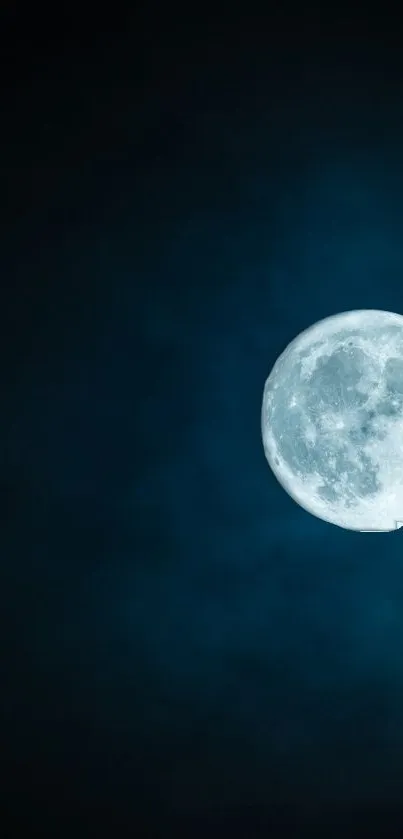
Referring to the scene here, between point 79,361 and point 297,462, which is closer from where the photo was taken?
point 297,462

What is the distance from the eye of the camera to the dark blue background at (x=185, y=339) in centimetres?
374

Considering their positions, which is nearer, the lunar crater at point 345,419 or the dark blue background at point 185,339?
the lunar crater at point 345,419

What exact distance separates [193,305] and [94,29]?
124 cm

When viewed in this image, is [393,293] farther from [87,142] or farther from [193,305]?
[87,142]

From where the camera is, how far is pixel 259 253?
12.3ft

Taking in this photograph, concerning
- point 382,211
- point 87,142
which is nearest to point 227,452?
point 382,211

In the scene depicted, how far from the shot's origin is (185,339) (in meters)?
3.76

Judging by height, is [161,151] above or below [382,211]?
above

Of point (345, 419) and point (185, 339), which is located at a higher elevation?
point (185, 339)

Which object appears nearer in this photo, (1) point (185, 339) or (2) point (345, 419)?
(2) point (345, 419)

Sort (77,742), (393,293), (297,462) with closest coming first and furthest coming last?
(297,462), (393,293), (77,742)

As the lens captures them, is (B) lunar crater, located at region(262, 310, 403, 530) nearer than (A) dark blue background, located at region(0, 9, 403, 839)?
Yes

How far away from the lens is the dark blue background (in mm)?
3738

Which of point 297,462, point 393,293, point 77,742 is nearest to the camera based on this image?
point 297,462
